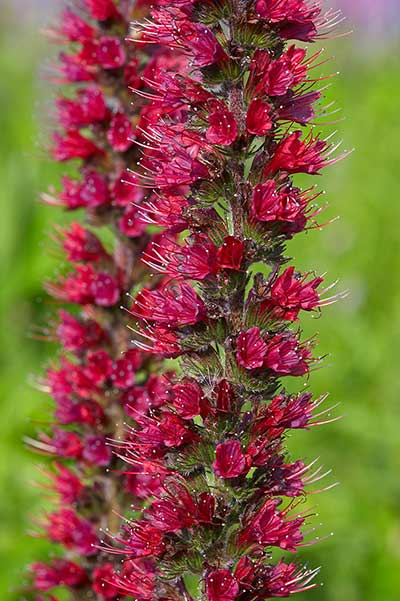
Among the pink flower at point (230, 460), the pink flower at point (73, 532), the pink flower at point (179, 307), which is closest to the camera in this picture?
the pink flower at point (230, 460)

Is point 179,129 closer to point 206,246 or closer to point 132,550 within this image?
point 206,246

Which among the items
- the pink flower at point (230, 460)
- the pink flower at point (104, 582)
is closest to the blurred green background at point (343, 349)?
the pink flower at point (104, 582)

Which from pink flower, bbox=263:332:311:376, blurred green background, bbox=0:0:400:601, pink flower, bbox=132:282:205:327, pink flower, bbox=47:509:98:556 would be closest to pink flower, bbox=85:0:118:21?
blurred green background, bbox=0:0:400:601

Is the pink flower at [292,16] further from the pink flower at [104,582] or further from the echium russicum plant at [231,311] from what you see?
the pink flower at [104,582]

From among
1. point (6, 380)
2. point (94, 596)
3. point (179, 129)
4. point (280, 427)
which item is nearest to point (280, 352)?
point (280, 427)

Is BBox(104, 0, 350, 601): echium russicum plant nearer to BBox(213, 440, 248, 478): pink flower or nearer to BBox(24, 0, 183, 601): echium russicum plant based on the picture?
BBox(213, 440, 248, 478): pink flower

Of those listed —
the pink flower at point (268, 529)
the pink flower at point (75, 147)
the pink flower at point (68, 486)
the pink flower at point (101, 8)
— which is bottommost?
the pink flower at point (68, 486)

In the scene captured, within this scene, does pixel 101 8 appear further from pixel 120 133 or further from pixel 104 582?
pixel 104 582
